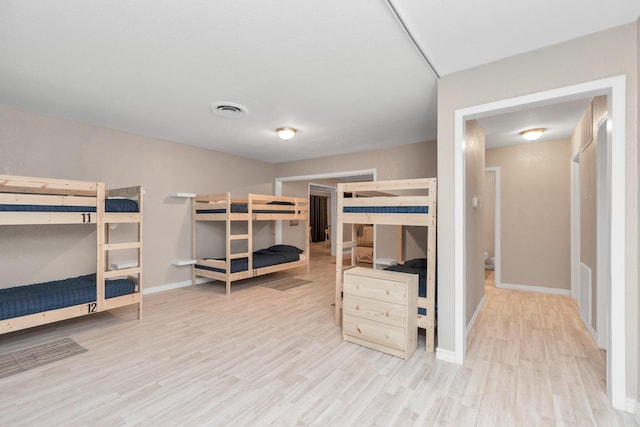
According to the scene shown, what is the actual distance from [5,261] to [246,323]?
108 inches

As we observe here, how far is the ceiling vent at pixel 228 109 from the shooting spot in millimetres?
3123

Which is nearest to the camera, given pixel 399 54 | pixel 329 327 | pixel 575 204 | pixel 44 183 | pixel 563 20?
pixel 563 20

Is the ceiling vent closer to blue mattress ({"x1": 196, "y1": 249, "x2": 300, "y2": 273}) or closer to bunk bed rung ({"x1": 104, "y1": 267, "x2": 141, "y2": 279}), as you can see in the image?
bunk bed rung ({"x1": 104, "y1": 267, "x2": 141, "y2": 279})

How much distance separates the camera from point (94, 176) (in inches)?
152

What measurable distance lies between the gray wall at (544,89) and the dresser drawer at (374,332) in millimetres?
353

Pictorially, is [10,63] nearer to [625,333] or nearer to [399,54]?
[399,54]

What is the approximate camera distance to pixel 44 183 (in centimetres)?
270

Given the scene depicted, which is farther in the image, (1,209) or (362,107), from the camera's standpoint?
(362,107)

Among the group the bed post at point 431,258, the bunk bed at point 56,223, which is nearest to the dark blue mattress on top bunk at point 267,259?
the bunk bed at point 56,223

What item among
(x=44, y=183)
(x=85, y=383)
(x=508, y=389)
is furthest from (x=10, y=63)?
(x=508, y=389)

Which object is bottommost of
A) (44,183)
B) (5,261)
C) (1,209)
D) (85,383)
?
(85,383)

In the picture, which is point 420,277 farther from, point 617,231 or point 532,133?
point 532,133

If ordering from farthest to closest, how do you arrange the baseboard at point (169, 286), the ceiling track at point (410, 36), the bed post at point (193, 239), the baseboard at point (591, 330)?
1. the bed post at point (193, 239)
2. the baseboard at point (169, 286)
3. the baseboard at point (591, 330)
4. the ceiling track at point (410, 36)

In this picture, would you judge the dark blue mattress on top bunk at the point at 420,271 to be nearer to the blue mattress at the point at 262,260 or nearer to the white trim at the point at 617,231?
the white trim at the point at 617,231
